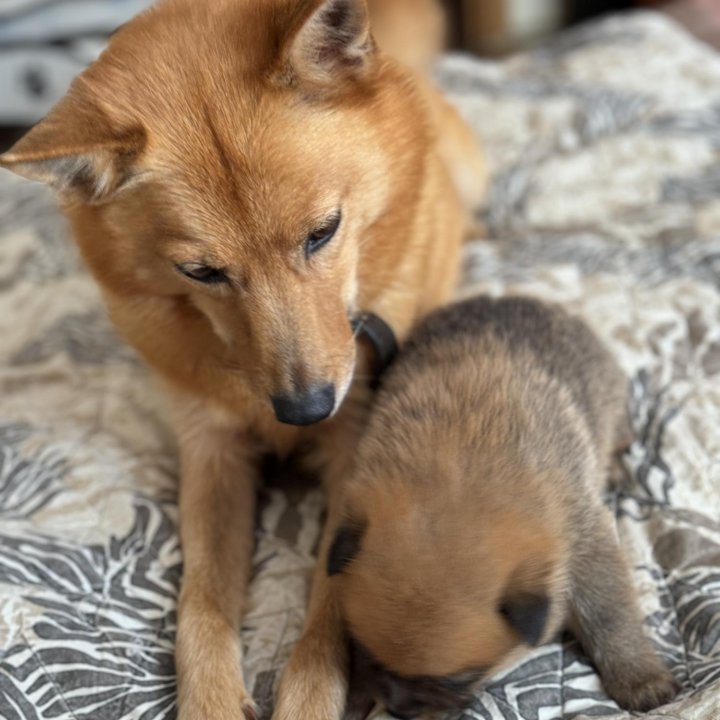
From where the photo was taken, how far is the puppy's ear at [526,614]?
1.34 metres

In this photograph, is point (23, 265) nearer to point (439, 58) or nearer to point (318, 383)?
point (318, 383)

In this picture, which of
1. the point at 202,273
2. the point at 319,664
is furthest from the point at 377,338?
the point at 319,664

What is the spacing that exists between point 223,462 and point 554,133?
1712 millimetres

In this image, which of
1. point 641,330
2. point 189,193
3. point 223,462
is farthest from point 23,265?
point 641,330

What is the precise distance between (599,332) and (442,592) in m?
1.03

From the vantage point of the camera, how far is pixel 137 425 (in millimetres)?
2059

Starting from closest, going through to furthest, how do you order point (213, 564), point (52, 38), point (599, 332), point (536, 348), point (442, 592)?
point (442, 592), point (213, 564), point (536, 348), point (599, 332), point (52, 38)

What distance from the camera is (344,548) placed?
1.46 metres

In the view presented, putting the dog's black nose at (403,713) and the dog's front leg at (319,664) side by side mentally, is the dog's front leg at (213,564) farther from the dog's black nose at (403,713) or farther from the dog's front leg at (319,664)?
the dog's black nose at (403,713)

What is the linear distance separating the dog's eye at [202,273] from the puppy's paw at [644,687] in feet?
3.18

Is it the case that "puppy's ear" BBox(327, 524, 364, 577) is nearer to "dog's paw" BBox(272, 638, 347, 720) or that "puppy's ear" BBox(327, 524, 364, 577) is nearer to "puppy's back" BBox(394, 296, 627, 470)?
"dog's paw" BBox(272, 638, 347, 720)

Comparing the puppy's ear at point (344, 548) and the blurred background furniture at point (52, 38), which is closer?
the puppy's ear at point (344, 548)

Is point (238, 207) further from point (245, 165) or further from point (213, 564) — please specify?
point (213, 564)

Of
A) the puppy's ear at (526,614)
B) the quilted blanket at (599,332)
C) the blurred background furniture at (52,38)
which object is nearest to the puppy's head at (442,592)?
the puppy's ear at (526,614)
